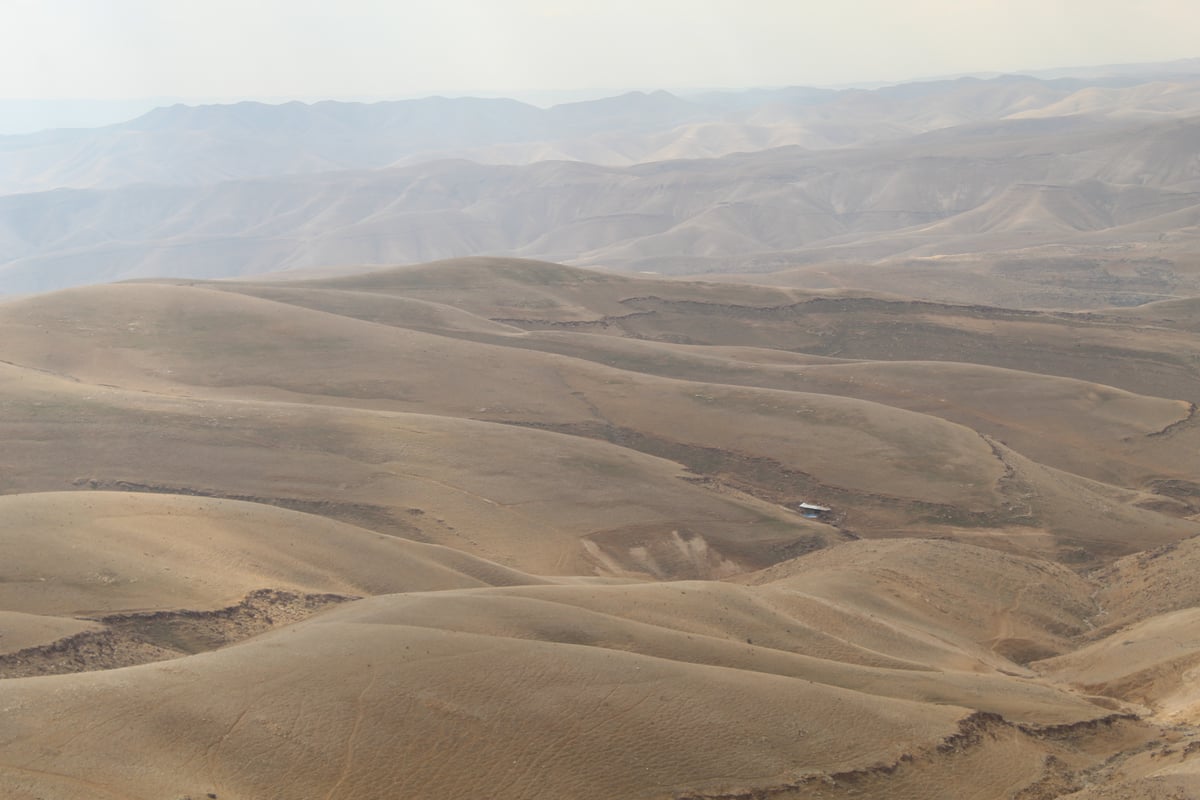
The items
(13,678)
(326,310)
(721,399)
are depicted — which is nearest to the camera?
(13,678)

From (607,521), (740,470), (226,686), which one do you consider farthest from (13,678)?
(740,470)

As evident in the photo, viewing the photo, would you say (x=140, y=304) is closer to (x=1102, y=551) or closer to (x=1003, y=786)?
(x=1102, y=551)

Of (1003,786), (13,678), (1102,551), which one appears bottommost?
(1102,551)

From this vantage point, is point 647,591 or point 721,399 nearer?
point 647,591

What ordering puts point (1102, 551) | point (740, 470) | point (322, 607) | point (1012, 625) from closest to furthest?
point (322, 607)
point (1012, 625)
point (1102, 551)
point (740, 470)

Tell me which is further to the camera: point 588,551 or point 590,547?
point 590,547
